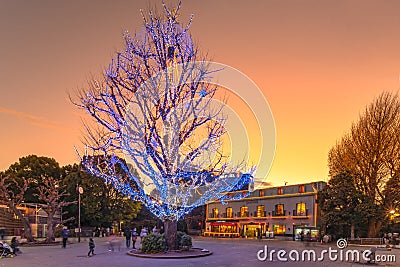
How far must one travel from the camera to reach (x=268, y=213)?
6047 cm

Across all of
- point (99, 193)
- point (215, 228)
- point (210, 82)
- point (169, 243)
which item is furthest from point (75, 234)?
point (210, 82)

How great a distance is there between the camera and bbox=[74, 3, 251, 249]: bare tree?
970 inches

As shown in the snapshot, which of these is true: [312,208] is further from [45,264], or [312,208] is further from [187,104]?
[45,264]

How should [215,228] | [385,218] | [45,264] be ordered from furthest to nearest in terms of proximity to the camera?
[215,228] → [385,218] → [45,264]

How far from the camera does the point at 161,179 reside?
25.1m

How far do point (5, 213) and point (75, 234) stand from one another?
10.1m

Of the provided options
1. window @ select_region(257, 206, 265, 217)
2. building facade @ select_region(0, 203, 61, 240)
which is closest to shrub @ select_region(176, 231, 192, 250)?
building facade @ select_region(0, 203, 61, 240)

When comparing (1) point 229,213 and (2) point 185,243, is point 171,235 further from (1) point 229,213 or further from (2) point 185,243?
(1) point 229,213

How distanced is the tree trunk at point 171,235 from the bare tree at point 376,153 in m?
24.9

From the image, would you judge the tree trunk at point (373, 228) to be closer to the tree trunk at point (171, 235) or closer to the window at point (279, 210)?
the window at point (279, 210)

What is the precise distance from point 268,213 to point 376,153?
2161 centimetres

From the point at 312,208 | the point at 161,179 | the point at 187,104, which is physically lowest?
the point at 312,208

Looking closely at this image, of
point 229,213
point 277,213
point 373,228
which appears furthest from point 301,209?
point 229,213

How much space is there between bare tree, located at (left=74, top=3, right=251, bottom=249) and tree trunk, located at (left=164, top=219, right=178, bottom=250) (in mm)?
55
